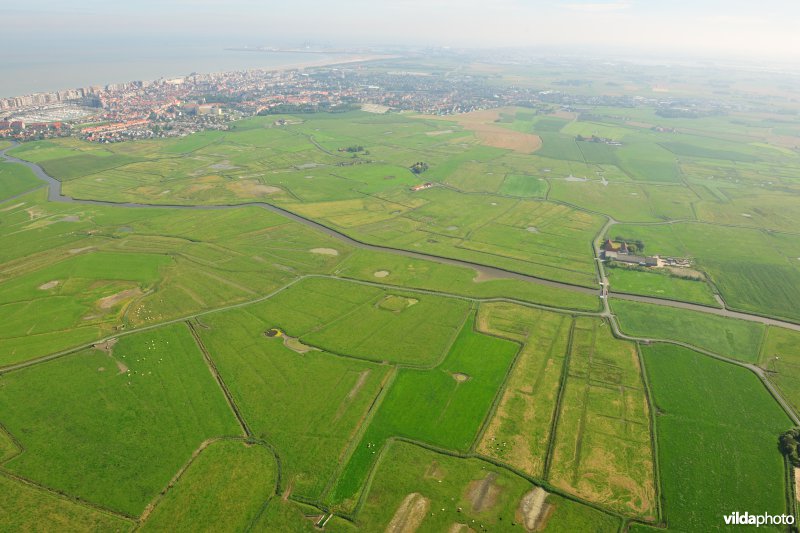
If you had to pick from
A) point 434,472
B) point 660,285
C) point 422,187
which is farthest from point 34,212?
point 660,285

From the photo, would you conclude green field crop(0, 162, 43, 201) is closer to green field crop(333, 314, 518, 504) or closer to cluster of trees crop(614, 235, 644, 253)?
green field crop(333, 314, 518, 504)

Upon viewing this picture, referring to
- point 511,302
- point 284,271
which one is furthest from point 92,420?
point 511,302

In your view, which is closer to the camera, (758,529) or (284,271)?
(758,529)

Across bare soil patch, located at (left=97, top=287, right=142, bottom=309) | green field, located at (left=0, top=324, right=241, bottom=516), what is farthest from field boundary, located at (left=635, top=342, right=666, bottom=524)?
bare soil patch, located at (left=97, top=287, right=142, bottom=309)

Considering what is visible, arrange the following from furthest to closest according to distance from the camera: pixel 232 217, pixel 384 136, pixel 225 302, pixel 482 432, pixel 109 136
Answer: pixel 384 136, pixel 109 136, pixel 232 217, pixel 225 302, pixel 482 432

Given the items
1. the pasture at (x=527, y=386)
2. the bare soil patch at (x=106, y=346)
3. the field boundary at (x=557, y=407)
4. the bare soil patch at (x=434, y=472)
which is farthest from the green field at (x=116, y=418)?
the field boundary at (x=557, y=407)

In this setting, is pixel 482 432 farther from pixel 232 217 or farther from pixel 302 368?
pixel 232 217
